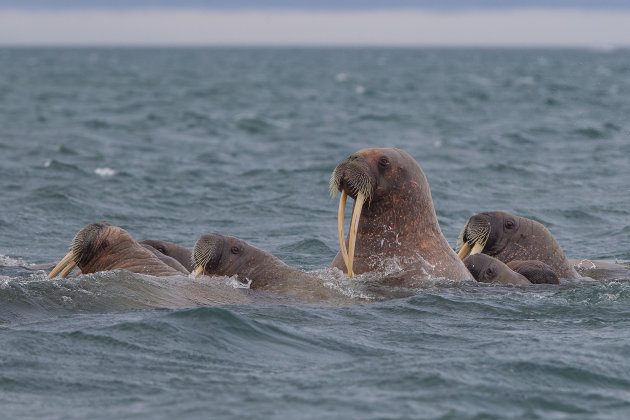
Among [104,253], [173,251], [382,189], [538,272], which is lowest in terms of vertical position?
[173,251]

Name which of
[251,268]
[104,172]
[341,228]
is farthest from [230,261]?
[104,172]

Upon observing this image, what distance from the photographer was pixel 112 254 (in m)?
9.59

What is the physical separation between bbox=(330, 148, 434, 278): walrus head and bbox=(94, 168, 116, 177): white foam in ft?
36.9

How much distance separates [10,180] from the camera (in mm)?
18906

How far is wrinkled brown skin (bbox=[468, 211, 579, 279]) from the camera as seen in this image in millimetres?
11047

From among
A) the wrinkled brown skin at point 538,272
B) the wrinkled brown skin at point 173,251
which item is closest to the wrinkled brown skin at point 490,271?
the wrinkled brown skin at point 538,272

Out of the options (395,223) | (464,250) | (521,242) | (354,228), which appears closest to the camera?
(354,228)

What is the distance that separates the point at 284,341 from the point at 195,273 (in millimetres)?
1857

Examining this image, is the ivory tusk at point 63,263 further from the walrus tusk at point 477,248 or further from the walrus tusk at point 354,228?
the walrus tusk at point 477,248

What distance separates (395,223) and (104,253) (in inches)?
109

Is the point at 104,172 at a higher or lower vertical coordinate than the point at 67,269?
lower

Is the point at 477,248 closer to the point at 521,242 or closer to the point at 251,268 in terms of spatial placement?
the point at 521,242

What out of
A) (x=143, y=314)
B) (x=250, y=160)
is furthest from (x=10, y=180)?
(x=143, y=314)

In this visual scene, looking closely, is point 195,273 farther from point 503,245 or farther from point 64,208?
point 64,208
